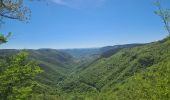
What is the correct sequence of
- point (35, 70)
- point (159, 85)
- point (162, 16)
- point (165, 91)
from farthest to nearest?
point (159, 85)
point (165, 91)
point (35, 70)
point (162, 16)

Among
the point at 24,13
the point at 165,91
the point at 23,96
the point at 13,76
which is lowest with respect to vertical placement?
the point at 165,91

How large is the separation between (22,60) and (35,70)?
2306 millimetres

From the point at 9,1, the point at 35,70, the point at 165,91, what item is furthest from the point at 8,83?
the point at 165,91

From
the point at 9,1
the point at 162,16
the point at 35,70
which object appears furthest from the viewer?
the point at 35,70

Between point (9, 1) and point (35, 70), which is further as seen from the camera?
point (35, 70)

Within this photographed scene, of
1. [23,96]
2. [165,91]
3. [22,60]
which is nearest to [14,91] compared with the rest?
[23,96]

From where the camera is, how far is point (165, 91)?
172 feet

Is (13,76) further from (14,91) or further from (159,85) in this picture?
(159,85)

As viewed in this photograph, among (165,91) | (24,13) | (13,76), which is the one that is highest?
(24,13)

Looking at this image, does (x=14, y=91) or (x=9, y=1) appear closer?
(x=9, y=1)

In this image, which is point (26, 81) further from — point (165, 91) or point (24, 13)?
point (165, 91)

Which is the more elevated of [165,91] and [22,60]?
[22,60]

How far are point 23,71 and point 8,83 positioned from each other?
252cm

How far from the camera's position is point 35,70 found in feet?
117
